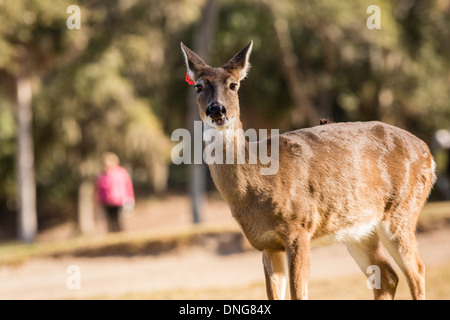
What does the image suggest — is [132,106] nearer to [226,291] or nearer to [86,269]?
[86,269]

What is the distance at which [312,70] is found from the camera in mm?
26922

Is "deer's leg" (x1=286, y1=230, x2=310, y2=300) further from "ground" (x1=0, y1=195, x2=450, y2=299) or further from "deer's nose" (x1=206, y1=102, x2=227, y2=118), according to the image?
"ground" (x1=0, y1=195, x2=450, y2=299)

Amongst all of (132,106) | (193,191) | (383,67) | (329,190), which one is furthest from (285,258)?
(383,67)

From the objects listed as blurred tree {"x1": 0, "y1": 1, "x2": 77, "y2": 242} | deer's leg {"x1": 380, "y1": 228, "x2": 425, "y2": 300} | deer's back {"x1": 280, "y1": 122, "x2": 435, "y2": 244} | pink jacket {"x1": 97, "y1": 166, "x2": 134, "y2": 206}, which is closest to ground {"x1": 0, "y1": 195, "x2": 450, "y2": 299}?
pink jacket {"x1": 97, "y1": 166, "x2": 134, "y2": 206}

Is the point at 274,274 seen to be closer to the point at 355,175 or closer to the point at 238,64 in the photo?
the point at 355,175

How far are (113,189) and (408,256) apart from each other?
31.7ft

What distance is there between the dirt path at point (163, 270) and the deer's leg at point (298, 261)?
6417 mm

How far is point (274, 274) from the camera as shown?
571cm

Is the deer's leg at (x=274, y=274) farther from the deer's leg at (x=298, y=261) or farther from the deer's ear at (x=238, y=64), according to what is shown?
the deer's ear at (x=238, y=64)

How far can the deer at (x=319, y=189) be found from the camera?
5.32 m

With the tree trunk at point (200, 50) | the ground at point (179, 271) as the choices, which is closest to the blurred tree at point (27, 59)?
the tree trunk at point (200, 50)

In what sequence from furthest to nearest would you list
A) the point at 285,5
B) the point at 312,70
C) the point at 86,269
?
the point at 312,70 → the point at 285,5 → the point at 86,269

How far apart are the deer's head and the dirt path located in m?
6.61

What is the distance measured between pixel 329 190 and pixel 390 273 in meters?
1.42
